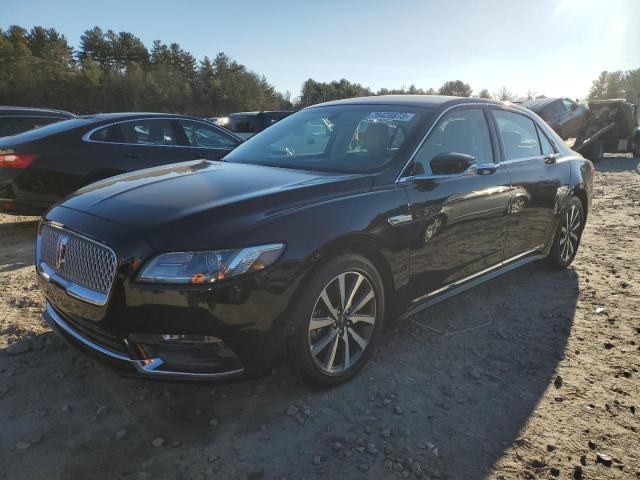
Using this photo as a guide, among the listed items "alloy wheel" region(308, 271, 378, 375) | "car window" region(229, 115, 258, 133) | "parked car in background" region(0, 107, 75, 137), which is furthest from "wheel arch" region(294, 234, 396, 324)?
"car window" region(229, 115, 258, 133)

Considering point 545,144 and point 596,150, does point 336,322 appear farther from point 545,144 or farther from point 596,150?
point 596,150

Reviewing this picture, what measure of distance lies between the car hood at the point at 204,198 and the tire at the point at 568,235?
2.92 meters

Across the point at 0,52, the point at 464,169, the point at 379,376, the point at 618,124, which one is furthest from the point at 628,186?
the point at 0,52

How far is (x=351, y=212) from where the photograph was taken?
2635mm

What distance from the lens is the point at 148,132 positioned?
6277 mm

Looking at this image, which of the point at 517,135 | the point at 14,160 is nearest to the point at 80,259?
the point at 517,135

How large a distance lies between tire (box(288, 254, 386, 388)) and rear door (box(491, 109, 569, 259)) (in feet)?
5.64

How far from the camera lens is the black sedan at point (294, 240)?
2193mm

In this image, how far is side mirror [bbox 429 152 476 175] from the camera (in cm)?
301

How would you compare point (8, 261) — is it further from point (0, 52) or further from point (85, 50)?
point (85, 50)

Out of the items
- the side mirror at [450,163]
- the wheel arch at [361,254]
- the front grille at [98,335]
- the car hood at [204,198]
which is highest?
the side mirror at [450,163]

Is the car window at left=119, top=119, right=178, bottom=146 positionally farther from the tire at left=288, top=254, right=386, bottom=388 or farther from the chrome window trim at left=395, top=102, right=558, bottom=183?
the tire at left=288, top=254, right=386, bottom=388

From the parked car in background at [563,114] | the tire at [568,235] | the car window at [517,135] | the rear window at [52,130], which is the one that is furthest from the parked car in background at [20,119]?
the parked car in background at [563,114]

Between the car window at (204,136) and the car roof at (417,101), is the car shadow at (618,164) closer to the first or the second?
the car window at (204,136)
